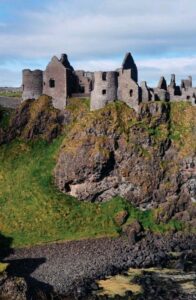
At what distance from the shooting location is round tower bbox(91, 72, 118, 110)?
78.1 metres

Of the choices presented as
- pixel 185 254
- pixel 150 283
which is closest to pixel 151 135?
pixel 185 254

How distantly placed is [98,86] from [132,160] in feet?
37.4

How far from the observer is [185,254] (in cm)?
6606

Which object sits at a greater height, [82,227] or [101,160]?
[101,160]

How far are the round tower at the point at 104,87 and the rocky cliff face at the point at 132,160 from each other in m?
1.35

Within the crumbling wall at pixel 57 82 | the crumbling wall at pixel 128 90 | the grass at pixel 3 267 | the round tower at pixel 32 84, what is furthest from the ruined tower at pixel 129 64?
the grass at pixel 3 267

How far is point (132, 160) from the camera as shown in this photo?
75312 mm

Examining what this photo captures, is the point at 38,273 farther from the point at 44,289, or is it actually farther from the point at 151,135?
the point at 151,135

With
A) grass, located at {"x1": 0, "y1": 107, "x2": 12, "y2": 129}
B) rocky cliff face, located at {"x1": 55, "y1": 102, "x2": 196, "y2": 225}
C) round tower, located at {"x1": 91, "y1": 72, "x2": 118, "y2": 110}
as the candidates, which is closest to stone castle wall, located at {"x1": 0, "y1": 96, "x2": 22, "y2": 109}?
grass, located at {"x1": 0, "y1": 107, "x2": 12, "y2": 129}

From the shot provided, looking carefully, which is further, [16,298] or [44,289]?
[44,289]

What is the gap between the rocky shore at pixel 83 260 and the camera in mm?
56938

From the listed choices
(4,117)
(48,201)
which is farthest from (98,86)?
(48,201)

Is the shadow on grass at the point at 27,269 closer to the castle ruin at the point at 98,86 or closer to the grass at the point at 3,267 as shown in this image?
the grass at the point at 3,267

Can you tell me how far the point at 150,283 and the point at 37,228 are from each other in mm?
17303
